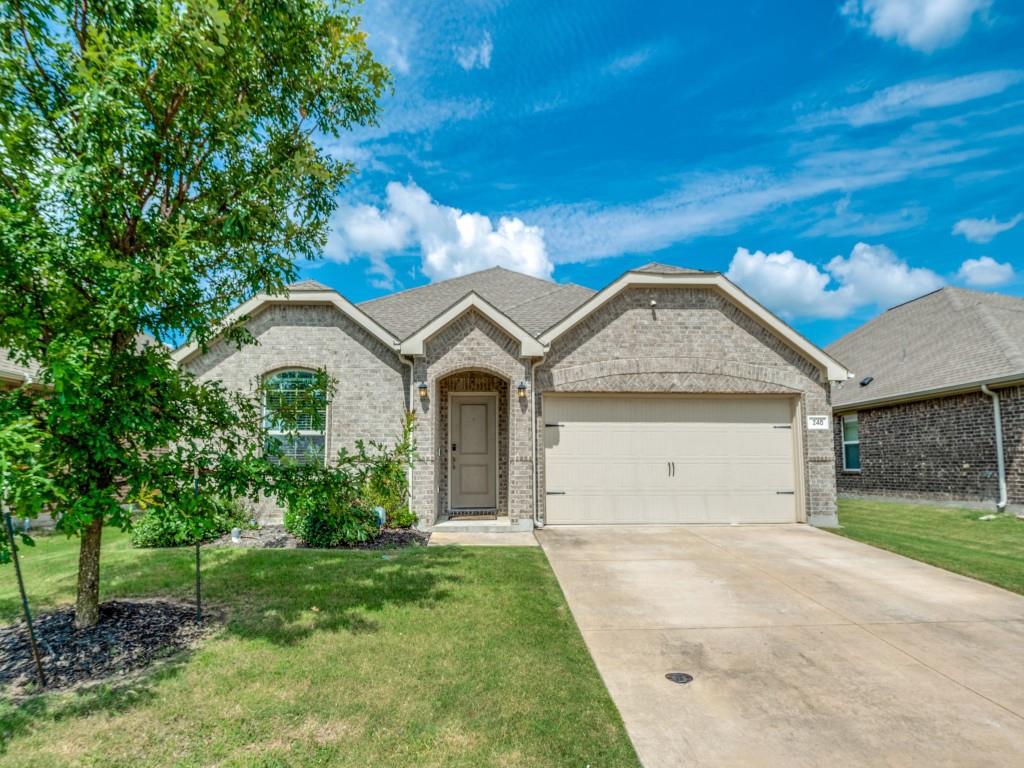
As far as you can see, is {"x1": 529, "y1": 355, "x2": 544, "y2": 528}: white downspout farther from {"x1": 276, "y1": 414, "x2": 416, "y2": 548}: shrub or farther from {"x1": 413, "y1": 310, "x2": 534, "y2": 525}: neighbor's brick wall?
{"x1": 276, "y1": 414, "x2": 416, "y2": 548}: shrub

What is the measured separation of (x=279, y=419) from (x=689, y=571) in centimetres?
547

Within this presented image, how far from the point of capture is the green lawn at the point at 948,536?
282 inches

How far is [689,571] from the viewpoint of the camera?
7062 mm

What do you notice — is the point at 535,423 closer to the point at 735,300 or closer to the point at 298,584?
the point at 735,300

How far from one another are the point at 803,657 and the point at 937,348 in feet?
47.8

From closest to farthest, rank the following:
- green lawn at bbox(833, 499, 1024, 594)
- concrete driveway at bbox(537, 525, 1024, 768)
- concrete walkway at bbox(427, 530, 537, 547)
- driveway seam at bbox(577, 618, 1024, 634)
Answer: concrete driveway at bbox(537, 525, 1024, 768)
driveway seam at bbox(577, 618, 1024, 634)
green lawn at bbox(833, 499, 1024, 594)
concrete walkway at bbox(427, 530, 537, 547)

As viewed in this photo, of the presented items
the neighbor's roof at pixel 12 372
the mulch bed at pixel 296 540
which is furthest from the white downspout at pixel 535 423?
the neighbor's roof at pixel 12 372

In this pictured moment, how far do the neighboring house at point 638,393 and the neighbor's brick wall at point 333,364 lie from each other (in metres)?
0.03

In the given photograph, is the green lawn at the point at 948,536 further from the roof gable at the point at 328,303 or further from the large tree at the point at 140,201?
the roof gable at the point at 328,303

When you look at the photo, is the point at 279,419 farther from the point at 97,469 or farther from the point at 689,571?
the point at 689,571

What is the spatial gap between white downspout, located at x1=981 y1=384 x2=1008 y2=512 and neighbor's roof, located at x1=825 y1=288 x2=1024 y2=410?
1.38ft

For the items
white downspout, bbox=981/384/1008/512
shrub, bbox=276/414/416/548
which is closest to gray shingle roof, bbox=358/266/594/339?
shrub, bbox=276/414/416/548

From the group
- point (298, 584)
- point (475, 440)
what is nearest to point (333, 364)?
point (475, 440)

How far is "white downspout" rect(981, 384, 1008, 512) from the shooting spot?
38.6 feet
